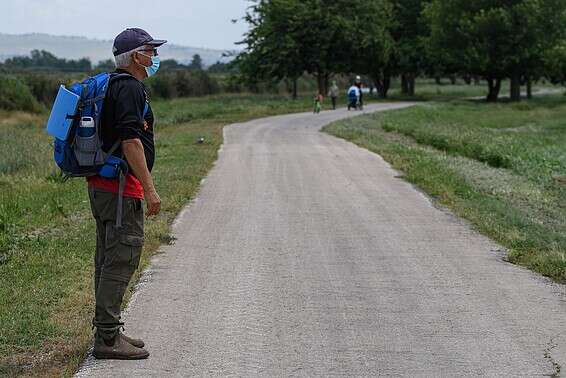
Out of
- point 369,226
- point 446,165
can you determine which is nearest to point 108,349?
point 369,226

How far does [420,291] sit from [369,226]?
11.4 ft

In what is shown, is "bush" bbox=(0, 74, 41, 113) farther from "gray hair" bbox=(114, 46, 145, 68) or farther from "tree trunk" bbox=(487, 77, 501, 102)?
"gray hair" bbox=(114, 46, 145, 68)

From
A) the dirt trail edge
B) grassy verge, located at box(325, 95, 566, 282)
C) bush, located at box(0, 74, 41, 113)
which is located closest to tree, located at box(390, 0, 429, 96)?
bush, located at box(0, 74, 41, 113)

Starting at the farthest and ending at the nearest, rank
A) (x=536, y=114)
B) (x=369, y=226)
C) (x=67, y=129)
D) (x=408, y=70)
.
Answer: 1. (x=408, y=70)
2. (x=536, y=114)
3. (x=369, y=226)
4. (x=67, y=129)

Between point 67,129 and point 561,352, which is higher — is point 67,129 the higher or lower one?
the higher one

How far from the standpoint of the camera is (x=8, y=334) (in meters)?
6.30

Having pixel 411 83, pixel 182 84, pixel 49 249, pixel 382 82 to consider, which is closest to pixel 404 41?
pixel 382 82

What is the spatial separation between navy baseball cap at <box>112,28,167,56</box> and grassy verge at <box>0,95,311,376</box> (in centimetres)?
198

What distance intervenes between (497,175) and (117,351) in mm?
13489

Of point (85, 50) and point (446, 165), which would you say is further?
point (85, 50)

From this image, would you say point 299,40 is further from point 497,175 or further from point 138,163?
point 138,163

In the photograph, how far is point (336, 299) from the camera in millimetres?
7695

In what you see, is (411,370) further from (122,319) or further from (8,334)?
(8,334)

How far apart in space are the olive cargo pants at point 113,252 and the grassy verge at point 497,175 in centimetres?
456
